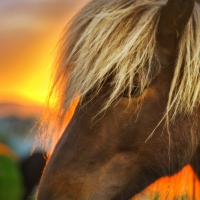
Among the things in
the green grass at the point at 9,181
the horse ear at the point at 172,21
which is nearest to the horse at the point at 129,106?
the horse ear at the point at 172,21

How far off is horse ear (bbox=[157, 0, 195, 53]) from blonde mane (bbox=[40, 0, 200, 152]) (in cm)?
3

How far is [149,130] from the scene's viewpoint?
1348mm

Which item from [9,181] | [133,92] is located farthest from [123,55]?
[9,181]

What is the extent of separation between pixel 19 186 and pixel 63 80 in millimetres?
1785

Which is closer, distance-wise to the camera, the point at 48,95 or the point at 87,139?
the point at 87,139

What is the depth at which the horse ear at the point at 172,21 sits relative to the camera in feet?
4.23

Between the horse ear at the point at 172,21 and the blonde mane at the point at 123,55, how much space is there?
0.03 m

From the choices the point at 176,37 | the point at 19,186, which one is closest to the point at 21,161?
the point at 19,186

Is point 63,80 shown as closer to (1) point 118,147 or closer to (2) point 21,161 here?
(1) point 118,147

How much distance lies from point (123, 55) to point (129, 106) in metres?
0.19

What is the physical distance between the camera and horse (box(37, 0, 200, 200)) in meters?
1.31

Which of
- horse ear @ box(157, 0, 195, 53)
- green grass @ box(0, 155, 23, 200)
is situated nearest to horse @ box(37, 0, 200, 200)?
horse ear @ box(157, 0, 195, 53)

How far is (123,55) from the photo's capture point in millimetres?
1353

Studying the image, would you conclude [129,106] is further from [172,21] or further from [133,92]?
[172,21]
